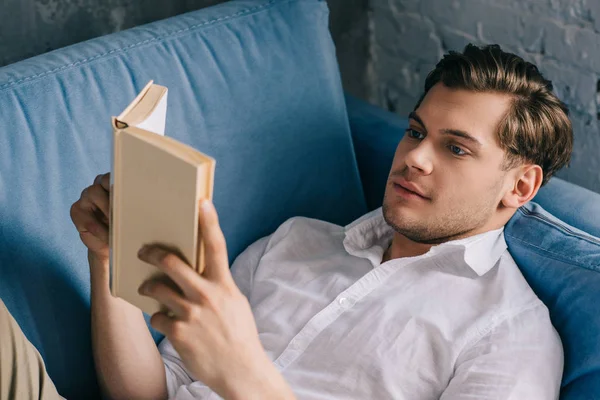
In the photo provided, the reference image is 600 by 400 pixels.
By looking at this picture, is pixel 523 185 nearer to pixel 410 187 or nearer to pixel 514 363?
pixel 410 187

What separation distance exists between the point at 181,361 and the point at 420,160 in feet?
1.86

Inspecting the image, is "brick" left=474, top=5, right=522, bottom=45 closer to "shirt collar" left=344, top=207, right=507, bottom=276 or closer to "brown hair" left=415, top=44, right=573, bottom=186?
"brown hair" left=415, top=44, right=573, bottom=186

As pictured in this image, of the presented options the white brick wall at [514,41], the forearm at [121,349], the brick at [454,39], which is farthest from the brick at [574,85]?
the forearm at [121,349]

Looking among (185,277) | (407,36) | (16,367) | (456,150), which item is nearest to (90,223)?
(16,367)

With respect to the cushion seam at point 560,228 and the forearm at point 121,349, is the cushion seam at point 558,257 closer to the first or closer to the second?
the cushion seam at point 560,228

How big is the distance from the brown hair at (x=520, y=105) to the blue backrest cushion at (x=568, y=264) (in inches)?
3.0

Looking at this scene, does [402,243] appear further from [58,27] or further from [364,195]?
[58,27]

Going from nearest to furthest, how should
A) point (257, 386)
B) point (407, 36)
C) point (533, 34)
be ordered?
1. point (257, 386)
2. point (533, 34)
3. point (407, 36)

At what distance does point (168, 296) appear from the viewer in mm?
852

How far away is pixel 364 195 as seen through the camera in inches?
70.3

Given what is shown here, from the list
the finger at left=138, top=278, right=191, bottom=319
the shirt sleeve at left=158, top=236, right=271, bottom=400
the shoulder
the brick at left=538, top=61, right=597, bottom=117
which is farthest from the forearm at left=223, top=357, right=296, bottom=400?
the brick at left=538, top=61, right=597, bottom=117

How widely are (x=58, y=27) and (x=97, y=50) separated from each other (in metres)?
0.30

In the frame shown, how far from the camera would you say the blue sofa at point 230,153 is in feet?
4.05

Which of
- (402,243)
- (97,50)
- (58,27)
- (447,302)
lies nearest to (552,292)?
(447,302)
